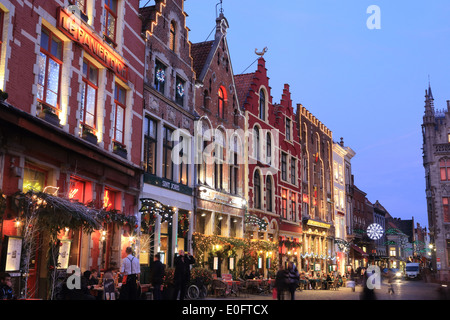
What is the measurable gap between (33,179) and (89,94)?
173 inches

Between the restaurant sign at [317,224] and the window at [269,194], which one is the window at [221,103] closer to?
the window at [269,194]

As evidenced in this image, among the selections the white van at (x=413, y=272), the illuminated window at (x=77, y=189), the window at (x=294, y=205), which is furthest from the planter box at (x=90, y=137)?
the white van at (x=413, y=272)

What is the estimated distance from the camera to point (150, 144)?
23297mm

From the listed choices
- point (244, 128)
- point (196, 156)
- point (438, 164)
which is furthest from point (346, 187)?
point (196, 156)

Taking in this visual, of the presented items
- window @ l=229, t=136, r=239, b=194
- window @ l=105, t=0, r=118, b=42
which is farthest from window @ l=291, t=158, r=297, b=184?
window @ l=105, t=0, r=118, b=42

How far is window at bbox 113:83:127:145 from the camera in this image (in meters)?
20.4

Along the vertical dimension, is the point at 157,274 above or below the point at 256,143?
below

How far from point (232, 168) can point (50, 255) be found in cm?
1728

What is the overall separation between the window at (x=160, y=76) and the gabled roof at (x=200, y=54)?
4547 millimetres

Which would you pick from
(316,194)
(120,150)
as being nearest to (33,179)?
(120,150)

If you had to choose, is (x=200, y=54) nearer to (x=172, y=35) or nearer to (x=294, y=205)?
(x=172, y=35)

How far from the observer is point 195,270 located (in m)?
22.9

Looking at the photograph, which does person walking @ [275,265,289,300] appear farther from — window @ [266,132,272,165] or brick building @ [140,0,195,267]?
window @ [266,132,272,165]
